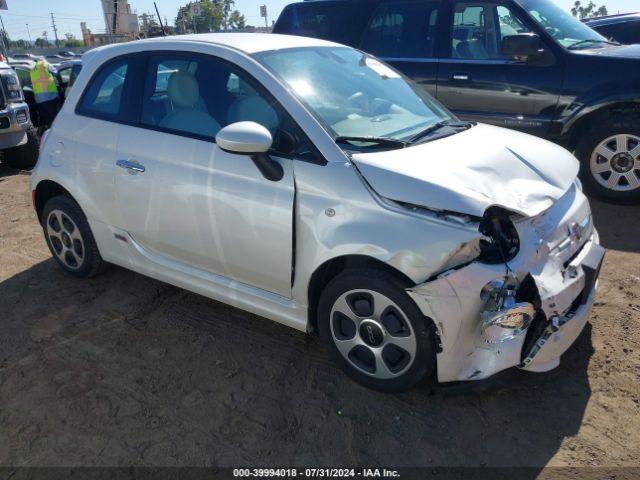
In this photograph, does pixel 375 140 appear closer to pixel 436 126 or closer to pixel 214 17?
pixel 436 126

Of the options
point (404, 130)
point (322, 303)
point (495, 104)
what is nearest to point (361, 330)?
point (322, 303)

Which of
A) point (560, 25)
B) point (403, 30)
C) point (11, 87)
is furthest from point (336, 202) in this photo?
point (11, 87)

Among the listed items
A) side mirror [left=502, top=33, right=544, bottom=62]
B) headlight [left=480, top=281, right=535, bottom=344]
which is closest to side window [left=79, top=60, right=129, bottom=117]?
headlight [left=480, top=281, right=535, bottom=344]

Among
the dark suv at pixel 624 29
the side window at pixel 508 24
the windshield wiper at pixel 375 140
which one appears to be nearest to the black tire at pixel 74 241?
the windshield wiper at pixel 375 140

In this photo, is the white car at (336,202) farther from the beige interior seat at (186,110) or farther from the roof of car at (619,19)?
the roof of car at (619,19)

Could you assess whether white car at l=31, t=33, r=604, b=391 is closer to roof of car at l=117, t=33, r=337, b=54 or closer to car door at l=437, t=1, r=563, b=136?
roof of car at l=117, t=33, r=337, b=54

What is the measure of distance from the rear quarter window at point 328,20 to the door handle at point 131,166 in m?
3.92

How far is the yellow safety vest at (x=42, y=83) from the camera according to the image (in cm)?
998

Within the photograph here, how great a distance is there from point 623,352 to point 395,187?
5.76 ft

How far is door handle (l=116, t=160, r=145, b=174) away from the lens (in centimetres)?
329

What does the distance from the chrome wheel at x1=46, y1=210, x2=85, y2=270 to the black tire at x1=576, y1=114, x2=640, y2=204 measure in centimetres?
480

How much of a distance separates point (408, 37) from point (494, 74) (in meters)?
1.14

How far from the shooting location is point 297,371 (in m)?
2.99

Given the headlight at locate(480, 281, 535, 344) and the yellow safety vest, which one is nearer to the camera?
the headlight at locate(480, 281, 535, 344)
